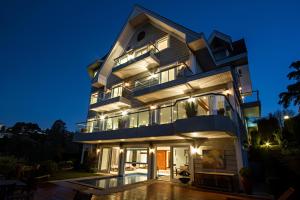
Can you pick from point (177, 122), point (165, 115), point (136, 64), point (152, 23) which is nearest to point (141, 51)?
point (136, 64)

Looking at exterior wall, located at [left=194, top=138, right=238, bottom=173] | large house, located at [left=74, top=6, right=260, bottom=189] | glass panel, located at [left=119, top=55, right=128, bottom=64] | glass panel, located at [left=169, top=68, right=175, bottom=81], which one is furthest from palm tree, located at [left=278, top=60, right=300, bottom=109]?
glass panel, located at [left=119, top=55, right=128, bottom=64]

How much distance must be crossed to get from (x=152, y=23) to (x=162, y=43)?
2593 millimetres

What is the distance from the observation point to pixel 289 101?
18078 millimetres

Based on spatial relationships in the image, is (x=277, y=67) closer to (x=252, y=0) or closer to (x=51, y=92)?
(x=252, y=0)

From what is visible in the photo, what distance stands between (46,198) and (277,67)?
175 m

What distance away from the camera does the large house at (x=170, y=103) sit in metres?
9.14

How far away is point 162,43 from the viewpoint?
590 inches

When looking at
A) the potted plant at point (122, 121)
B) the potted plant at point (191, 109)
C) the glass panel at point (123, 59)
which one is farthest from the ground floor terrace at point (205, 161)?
the glass panel at point (123, 59)

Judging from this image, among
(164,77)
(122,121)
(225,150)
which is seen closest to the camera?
(225,150)

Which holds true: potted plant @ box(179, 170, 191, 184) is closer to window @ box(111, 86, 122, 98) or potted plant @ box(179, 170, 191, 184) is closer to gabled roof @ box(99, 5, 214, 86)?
gabled roof @ box(99, 5, 214, 86)

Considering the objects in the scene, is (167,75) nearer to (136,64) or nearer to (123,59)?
(136,64)

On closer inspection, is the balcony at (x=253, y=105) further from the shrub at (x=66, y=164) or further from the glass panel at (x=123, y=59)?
the shrub at (x=66, y=164)

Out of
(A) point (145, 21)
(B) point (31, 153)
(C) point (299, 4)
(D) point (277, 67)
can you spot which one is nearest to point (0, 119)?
(B) point (31, 153)

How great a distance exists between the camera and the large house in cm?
914
